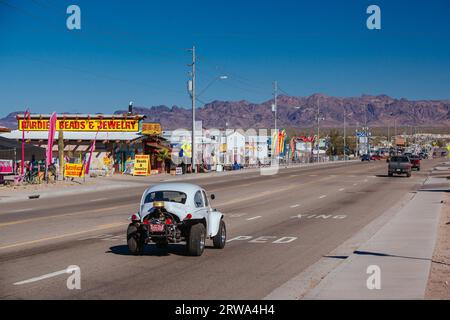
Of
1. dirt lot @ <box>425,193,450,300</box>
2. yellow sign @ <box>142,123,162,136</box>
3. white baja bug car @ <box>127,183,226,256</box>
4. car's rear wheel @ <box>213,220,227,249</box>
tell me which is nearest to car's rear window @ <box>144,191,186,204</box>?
white baja bug car @ <box>127,183,226,256</box>

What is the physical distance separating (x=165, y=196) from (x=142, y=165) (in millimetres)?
45160

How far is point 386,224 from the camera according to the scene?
2122cm

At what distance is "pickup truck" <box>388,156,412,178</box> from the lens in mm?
60094

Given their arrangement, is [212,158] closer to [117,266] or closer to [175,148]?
[175,148]

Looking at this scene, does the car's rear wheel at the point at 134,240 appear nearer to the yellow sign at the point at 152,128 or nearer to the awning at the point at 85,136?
the awning at the point at 85,136

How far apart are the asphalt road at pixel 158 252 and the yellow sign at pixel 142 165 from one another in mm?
28334

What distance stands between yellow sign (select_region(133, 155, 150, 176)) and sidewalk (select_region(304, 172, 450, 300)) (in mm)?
39973

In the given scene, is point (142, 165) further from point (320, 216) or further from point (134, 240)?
point (134, 240)

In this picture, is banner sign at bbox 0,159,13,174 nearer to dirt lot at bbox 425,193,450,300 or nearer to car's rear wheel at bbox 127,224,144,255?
car's rear wheel at bbox 127,224,144,255

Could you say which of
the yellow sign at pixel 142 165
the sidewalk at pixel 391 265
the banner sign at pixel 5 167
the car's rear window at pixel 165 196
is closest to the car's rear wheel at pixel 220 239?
the car's rear window at pixel 165 196

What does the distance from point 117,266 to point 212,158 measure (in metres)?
69.1

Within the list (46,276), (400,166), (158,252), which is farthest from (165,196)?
(400,166)
